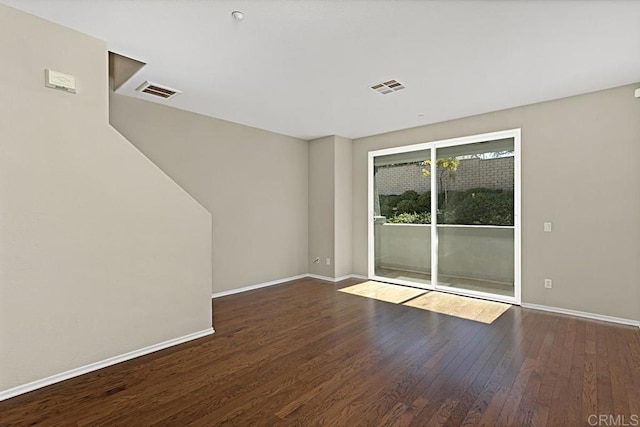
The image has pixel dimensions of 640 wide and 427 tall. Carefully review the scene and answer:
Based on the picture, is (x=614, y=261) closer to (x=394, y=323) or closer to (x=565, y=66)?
Answer: (x=565, y=66)

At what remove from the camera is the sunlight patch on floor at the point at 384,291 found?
4.64 metres

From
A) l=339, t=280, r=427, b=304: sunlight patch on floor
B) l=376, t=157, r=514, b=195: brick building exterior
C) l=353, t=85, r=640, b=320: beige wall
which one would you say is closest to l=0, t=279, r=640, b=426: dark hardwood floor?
l=353, t=85, r=640, b=320: beige wall

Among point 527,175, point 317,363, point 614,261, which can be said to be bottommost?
point 317,363

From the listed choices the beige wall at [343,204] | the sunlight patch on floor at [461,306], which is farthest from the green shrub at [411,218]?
the sunlight patch on floor at [461,306]

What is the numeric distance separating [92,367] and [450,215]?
4731mm

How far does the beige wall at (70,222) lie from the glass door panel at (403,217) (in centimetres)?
375

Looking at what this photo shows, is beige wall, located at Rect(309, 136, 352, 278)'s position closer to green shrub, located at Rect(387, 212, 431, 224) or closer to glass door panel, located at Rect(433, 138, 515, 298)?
green shrub, located at Rect(387, 212, 431, 224)

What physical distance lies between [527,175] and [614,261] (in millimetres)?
1340

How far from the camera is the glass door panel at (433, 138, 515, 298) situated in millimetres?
4402

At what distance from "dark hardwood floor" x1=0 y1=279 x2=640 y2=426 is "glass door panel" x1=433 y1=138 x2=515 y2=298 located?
39.6 inches

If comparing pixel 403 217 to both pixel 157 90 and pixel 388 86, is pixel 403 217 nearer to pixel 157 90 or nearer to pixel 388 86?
pixel 388 86

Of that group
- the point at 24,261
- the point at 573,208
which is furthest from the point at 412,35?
the point at 24,261

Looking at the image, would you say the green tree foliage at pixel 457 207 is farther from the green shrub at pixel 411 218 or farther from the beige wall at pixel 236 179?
the beige wall at pixel 236 179

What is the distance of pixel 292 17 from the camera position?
230 cm
